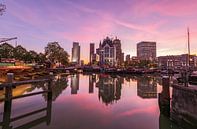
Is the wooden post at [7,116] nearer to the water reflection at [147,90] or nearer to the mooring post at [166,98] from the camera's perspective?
the mooring post at [166,98]

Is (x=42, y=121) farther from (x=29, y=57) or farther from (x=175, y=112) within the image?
(x=29, y=57)

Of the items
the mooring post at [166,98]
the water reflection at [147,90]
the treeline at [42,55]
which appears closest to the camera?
the mooring post at [166,98]

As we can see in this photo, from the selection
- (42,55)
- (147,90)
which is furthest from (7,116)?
(42,55)

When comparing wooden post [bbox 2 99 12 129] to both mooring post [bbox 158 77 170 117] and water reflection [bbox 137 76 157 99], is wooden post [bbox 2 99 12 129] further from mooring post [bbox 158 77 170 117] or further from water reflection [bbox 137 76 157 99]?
water reflection [bbox 137 76 157 99]

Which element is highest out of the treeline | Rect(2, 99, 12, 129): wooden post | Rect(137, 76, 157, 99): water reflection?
the treeline

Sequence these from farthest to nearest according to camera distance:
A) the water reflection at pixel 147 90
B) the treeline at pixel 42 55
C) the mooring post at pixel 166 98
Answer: the treeline at pixel 42 55 < the water reflection at pixel 147 90 < the mooring post at pixel 166 98

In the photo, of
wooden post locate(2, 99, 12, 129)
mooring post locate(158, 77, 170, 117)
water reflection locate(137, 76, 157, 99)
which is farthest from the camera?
water reflection locate(137, 76, 157, 99)

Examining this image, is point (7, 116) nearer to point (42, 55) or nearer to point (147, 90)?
point (147, 90)

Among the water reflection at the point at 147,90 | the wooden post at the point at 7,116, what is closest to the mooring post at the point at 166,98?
the water reflection at the point at 147,90

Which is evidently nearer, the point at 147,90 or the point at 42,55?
the point at 147,90

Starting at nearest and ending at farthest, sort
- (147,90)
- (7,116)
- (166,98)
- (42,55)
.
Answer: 1. (7,116)
2. (166,98)
3. (147,90)
4. (42,55)

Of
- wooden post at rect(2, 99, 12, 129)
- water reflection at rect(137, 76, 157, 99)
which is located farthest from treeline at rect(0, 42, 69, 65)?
wooden post at rect(2, 99, 12, 129)

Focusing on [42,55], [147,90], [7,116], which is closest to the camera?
[7,116]

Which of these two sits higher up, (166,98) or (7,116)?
(166,98)
